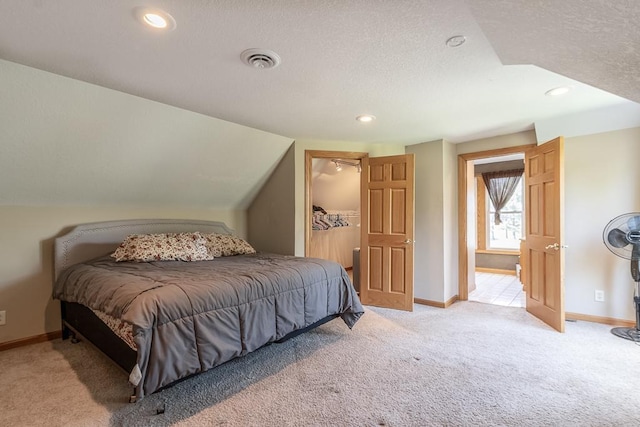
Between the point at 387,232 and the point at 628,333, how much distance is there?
7.94 ft

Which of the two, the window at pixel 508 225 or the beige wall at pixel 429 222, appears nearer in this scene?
the beige wall at pixel 429 222

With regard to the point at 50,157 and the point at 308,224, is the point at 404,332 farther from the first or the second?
the point at 50,157

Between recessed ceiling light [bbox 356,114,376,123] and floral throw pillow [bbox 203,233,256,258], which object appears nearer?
recessed ceiling light [bbox 356,114,376,123]

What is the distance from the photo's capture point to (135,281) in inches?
81.9

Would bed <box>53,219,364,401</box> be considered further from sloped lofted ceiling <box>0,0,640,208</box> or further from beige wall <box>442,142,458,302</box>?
beige wall <box>442,142,458,302</box>

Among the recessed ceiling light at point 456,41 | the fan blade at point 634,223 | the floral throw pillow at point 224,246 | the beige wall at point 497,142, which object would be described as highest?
the recessed ceiling light at point 456,41

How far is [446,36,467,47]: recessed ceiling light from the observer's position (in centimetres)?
170

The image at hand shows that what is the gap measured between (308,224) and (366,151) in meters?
1.24

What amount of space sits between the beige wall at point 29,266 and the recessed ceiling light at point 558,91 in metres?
4.43

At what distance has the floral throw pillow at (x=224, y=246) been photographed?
3.47 metres

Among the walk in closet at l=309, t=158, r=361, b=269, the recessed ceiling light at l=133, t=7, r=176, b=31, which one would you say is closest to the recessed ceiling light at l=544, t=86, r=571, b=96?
the recessed ceiling light at l=133, t=7, r=176, b=31

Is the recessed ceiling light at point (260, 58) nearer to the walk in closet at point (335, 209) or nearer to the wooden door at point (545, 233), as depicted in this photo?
the wooden door at point (545, 233)

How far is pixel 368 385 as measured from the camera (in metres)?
2.06

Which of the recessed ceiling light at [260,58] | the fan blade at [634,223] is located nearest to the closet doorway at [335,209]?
the recessed ceiling light at [260,58]
